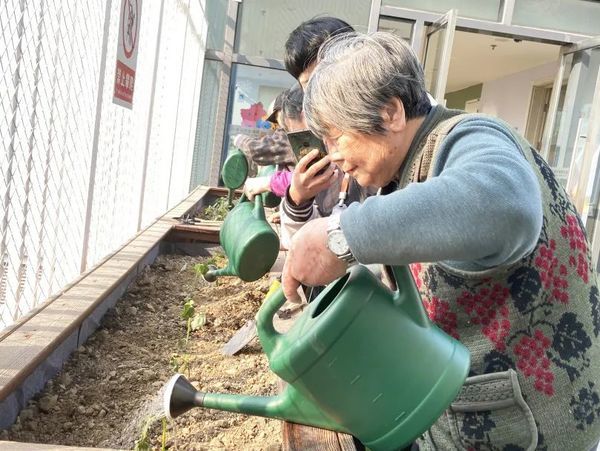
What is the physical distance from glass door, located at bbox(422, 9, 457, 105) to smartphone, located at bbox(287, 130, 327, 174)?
3805 mm

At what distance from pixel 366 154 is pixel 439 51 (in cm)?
516

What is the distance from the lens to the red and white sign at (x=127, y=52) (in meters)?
2.77

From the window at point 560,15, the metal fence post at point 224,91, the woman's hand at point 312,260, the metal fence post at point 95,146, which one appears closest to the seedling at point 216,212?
the metal fence post at point 224,91

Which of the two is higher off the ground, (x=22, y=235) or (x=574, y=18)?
(x=574, y=18)

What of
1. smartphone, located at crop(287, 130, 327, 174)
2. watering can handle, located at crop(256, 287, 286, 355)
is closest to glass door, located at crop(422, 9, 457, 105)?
smartphone, located at crop(287, 130, 327, 174)

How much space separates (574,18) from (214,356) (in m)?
6.14

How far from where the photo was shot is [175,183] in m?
5.89

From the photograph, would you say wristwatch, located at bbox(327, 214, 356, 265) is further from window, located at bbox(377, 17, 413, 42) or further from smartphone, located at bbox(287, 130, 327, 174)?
window, located at bbox(377, 17, 413, 42)

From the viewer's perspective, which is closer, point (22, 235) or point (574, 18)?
point (22, 235)

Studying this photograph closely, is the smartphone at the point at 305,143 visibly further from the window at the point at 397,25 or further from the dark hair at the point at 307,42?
the window at the point at 397,25

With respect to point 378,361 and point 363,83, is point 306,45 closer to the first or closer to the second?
point 363,83

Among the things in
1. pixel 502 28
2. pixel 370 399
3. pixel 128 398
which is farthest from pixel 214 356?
pixel 502 28

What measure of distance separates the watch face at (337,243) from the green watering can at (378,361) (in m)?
0.07

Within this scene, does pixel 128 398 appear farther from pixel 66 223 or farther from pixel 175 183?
pixel 175 183
